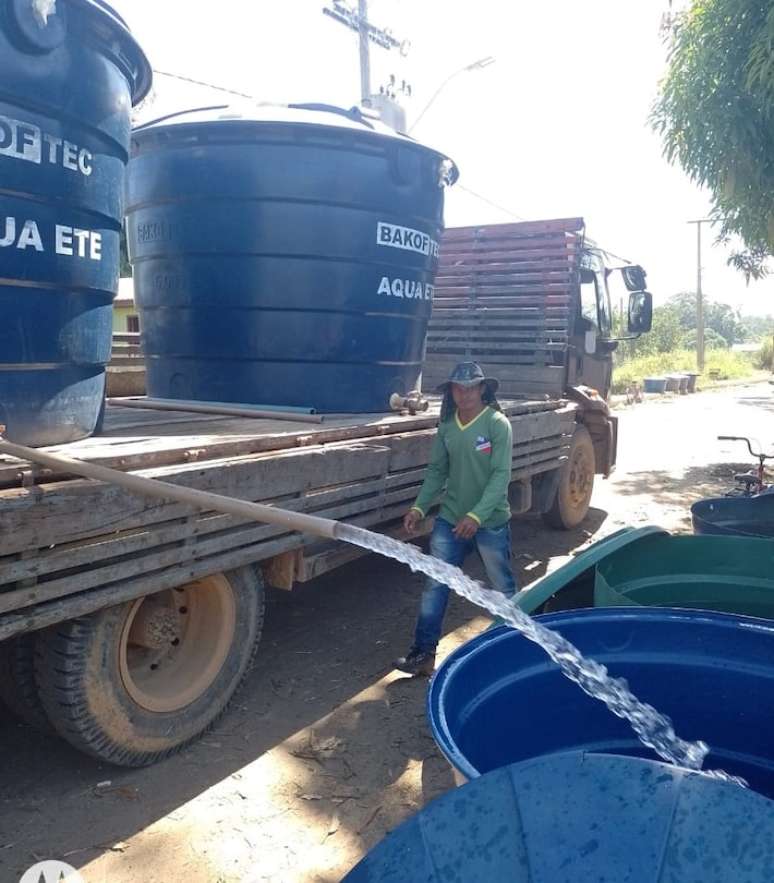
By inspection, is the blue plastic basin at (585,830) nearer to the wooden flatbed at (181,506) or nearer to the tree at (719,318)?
the wooden flatbed at (181,506)

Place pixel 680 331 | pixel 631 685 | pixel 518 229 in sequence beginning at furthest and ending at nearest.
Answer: pixel 680 331
pixel 518 229
pixel 631 685

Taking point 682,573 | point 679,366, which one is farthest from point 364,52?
point 679,366

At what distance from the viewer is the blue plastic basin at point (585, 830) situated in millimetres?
1158

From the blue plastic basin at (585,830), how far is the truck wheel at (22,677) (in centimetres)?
208

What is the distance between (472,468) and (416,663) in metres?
1.07

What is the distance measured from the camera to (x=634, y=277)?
796 centimetres

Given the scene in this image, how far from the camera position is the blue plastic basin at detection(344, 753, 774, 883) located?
45.6 inches

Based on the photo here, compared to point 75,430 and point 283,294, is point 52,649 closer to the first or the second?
point 75,430

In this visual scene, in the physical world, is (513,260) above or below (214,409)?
above

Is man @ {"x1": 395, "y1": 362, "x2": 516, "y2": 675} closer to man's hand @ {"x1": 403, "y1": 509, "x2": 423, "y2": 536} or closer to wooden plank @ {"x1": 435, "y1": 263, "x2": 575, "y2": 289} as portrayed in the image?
man's hand @ {"x1": 403, "y1": 509, "x2": 423, "y2": 536}

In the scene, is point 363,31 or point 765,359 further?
point 765,359

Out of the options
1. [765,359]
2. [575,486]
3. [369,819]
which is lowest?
[369,819]

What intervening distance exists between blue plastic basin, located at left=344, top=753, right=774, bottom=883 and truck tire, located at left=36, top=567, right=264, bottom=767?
6.30ft

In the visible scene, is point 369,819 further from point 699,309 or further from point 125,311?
point 699,309
